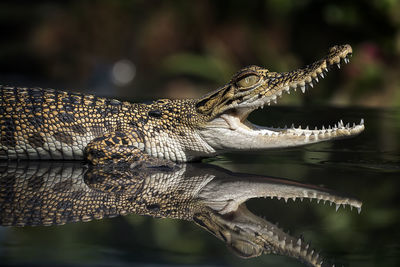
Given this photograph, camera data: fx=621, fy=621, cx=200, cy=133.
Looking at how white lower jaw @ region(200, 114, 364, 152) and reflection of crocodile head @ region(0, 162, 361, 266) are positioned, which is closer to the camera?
reflection of crocodile head @ region(0, 162, 361, 266)

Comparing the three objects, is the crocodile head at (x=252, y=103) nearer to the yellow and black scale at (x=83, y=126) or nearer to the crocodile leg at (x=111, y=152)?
the yellow and black scale at (x=83, y=126)

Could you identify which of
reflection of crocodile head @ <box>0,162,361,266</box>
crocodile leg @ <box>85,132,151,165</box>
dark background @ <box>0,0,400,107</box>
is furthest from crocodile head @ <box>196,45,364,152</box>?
dark background @ <box>0,0,400,107</box>

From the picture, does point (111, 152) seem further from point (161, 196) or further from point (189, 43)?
point (189, 43)

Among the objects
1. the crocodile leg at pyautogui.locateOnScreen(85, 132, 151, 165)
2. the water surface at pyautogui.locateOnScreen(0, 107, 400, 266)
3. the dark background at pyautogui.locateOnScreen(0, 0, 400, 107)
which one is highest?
the dark background at pyautogui.locateOnScreen(0, 0, 400, 107)

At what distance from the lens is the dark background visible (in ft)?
41.2

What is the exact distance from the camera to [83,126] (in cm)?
487

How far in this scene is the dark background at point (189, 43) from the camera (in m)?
12.6

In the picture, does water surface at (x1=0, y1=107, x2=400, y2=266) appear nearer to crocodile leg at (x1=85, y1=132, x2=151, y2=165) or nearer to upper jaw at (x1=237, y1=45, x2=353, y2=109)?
upper jaw at (x1=237, y1=45, x2=353, y2=109)

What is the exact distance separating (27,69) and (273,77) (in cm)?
Result: 1613

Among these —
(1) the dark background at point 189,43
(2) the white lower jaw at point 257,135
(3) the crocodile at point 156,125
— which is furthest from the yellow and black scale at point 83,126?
(1) the dark background at point 189,43

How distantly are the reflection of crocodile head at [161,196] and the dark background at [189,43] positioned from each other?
248 inches

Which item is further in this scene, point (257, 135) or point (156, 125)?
point (156, 125)

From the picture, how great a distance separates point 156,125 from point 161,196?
153cm

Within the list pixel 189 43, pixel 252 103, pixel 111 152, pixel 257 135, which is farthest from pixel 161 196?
pixel 189 43
